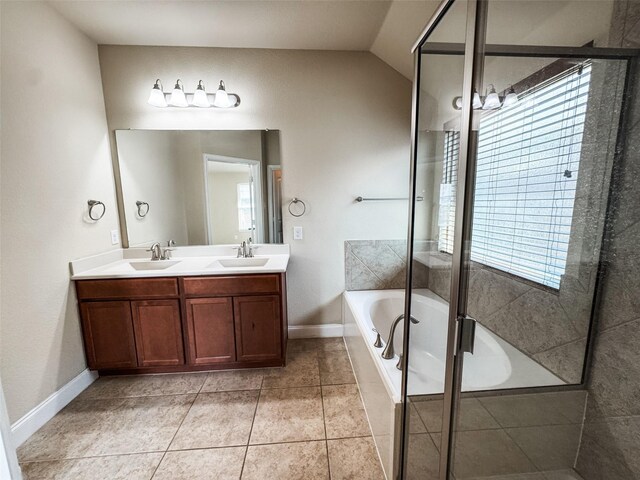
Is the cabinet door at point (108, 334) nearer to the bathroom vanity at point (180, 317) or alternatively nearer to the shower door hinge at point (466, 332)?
the bathroom vanity at point (180, 317)

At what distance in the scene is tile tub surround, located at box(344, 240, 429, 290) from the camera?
263cm

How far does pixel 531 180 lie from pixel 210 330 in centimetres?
218

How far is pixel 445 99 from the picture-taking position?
4.31ft

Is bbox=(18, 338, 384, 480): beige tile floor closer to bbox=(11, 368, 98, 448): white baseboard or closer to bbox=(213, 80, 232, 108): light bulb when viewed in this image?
bbox=(11, 368, 98, 448): white baseboard

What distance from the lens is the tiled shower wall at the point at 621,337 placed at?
943 mm

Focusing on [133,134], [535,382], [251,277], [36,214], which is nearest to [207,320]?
[251,277]

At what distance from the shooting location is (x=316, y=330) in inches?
108

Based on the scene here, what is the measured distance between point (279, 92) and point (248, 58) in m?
0.36

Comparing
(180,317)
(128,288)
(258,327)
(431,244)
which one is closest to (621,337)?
(431,244)

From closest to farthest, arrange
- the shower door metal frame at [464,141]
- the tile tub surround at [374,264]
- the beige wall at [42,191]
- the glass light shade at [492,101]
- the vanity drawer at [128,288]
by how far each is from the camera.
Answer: the shower door metal frame at [464,141], the glass light shade at [492,101], the beige wall at [42,191], the vanity drawer at [128,288], the tile tub surround at [374,264]

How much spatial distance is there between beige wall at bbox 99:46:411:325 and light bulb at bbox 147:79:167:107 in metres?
0.16

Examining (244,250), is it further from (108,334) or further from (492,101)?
(492,101)

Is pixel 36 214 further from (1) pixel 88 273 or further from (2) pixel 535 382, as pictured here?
(2) pixel 535 382

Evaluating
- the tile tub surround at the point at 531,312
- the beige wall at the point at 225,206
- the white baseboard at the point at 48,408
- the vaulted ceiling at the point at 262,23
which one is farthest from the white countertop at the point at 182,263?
the vaulted ceiling at the point at 262,23
